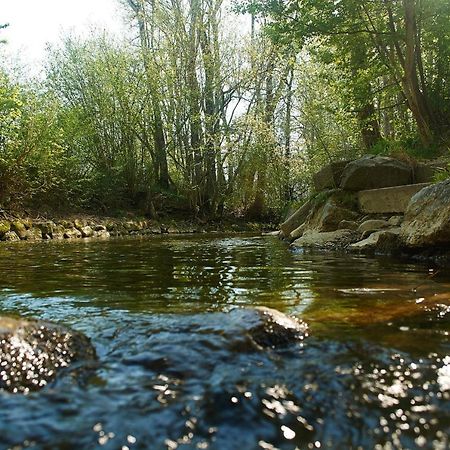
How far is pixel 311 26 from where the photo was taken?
1009cm

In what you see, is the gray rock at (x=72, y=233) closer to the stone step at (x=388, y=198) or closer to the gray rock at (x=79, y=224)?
the gray rock at (x=79, y=224)

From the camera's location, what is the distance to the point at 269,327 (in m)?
2.55

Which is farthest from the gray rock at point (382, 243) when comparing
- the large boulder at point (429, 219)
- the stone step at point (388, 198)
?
the stone step at point (388, 198)

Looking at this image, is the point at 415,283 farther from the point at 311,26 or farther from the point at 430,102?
the point at 430,102

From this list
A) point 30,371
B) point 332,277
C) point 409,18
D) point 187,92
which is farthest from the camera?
point 187,92

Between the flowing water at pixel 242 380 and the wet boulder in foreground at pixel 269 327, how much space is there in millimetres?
73

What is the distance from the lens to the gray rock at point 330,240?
8.88m

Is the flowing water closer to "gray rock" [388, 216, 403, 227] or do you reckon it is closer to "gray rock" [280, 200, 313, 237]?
"gray rock" [388, 216, 403, 227]

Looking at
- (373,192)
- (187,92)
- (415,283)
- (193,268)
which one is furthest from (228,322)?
(187,92)

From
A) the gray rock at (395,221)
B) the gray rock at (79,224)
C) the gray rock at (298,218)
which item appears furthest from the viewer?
the gray rock at (79,224)

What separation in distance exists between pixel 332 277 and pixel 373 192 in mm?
5274

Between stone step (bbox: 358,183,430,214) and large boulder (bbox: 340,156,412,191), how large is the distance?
305mm

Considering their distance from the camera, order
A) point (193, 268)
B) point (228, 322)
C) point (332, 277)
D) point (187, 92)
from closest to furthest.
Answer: point (228, 322) < point (332, 277) < point (193, 268) < point (187, 92)

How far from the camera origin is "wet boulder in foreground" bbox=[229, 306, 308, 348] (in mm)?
2479
